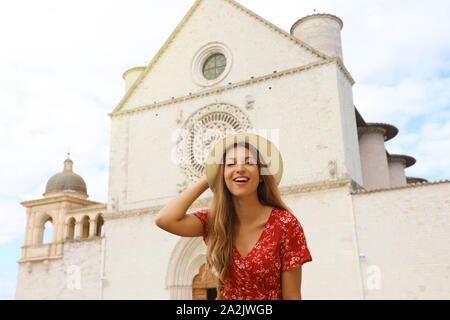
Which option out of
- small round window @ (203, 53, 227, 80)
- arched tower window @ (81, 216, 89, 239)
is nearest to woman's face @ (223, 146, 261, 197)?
small round window @ (203, 53, 227, 80)

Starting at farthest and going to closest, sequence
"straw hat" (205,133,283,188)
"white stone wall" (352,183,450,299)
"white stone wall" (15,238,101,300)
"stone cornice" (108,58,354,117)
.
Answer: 1. "white stone wall" (15,238,101,300)
2. "stone cornice" (108,58,354,117)
3. "white stone wall" (352,183,450,299)
4. "straw hat" (205,133,283,188)

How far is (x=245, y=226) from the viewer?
6.81 ft

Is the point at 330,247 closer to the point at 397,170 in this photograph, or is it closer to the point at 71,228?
the point at 397,170

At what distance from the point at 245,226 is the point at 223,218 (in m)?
0.12

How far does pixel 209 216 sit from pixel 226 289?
0.37 m

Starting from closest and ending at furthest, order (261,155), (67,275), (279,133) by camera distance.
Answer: (261,155) < (279,133) < (67,275)

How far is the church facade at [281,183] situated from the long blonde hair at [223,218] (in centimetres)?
1022

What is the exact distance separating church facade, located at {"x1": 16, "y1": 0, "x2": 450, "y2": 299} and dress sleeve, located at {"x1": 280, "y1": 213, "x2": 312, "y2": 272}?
A: 10262mm

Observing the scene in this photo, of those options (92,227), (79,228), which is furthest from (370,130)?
(79,228)

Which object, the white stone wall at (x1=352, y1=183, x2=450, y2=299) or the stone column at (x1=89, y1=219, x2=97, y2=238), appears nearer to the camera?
the white stone wall at (x1=352, y1=183, x2=450, y2=299)

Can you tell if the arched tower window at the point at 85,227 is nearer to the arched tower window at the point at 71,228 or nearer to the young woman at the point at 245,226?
the arched tower window at the point at 71,228

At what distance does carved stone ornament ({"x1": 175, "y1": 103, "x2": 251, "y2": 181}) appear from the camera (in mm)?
15261

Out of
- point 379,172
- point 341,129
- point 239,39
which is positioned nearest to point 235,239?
point 341,129

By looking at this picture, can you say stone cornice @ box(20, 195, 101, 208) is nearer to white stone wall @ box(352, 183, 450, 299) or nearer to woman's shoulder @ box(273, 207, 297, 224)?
white stone wall @ box(352, 183, 450, 299)
